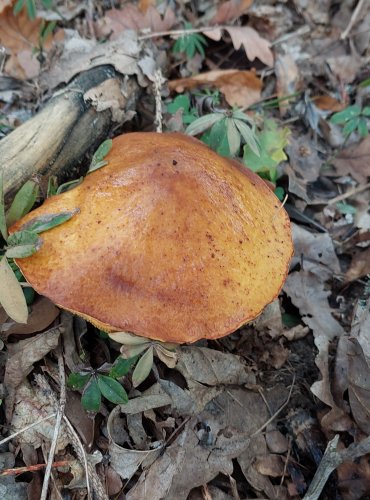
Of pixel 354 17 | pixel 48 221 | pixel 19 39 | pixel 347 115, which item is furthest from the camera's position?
pixel 354 17

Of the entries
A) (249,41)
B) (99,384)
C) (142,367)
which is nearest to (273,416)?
(142,367)

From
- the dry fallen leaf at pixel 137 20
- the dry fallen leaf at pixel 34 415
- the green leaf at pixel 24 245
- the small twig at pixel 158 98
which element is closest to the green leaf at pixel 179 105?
the small twig at pixel 158 98

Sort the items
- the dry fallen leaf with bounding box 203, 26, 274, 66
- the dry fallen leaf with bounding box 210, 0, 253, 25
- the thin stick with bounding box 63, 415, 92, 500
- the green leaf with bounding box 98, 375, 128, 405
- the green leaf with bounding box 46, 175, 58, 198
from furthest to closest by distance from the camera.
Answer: the dry fallen leaf with bounding box 210, 0, 253, 25 → the dry fallen leaf with bounding box 203, 26, 274, 66 → the green leaf with bounding box 46, 175, 58, 198 → the green leaf with bounding box 98, 375, 128, 405 → the thin stick with bounding box 63, 415, 92, 500

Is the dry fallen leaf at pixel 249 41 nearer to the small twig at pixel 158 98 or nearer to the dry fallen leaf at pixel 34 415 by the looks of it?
the small twig at pixel 158 98

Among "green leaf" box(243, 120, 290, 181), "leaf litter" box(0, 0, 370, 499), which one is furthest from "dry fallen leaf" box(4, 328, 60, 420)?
"green leaf" box(243, 120, 290, 181)

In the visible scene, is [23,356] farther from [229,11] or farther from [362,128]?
[229,11]

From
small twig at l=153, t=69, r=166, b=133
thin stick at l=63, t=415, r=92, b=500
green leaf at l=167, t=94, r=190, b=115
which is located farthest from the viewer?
green leaf at l=167, t=94, r=190, b=115

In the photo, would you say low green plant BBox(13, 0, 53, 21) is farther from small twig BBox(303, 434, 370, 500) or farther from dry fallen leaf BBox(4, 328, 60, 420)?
small twig BBox(303, 434, 370, 500)
